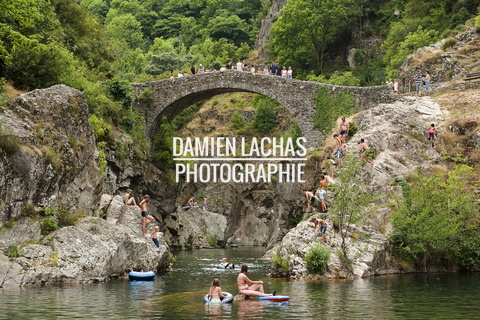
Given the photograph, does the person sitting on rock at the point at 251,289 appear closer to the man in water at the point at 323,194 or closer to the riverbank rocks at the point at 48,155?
the riverbank rocks at the point at 48,155

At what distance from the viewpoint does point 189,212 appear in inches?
1954

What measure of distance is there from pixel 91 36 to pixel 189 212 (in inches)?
556

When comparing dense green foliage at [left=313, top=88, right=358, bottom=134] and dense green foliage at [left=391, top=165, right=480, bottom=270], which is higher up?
dense green foliage at [left=313, top=88, right=358, bottom=134]

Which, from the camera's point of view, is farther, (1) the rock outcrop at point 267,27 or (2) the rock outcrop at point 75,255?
(1) the rock outcrop at point 267,27

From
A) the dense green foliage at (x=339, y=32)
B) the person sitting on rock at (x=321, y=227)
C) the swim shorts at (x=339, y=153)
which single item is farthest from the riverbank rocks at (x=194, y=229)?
the person sitting on rock at (x=321, y=227)

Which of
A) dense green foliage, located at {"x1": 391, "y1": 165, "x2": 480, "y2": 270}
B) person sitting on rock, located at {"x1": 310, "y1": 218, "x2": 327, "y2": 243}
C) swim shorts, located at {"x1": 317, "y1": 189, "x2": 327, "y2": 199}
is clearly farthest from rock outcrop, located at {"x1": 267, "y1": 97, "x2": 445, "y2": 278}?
swim shorts, located at {"x1": 317, "y1": 189, "x2": 327, "y2": 199}

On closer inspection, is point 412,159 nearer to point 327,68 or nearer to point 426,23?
point 426,23

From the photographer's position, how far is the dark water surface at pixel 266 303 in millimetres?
15297

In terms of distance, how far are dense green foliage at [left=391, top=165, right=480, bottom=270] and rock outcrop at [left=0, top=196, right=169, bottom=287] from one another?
9.69m

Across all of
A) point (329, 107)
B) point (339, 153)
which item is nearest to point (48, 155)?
point (339, 153)

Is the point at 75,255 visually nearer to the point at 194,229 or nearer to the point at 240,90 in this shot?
the point at 240,90

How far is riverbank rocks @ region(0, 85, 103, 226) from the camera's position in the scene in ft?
70.6

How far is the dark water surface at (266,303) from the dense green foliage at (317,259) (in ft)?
3.26

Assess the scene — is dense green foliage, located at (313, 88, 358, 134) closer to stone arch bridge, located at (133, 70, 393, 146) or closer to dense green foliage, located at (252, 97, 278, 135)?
stone arch bridge, located at (133, 70, 393, 146)
